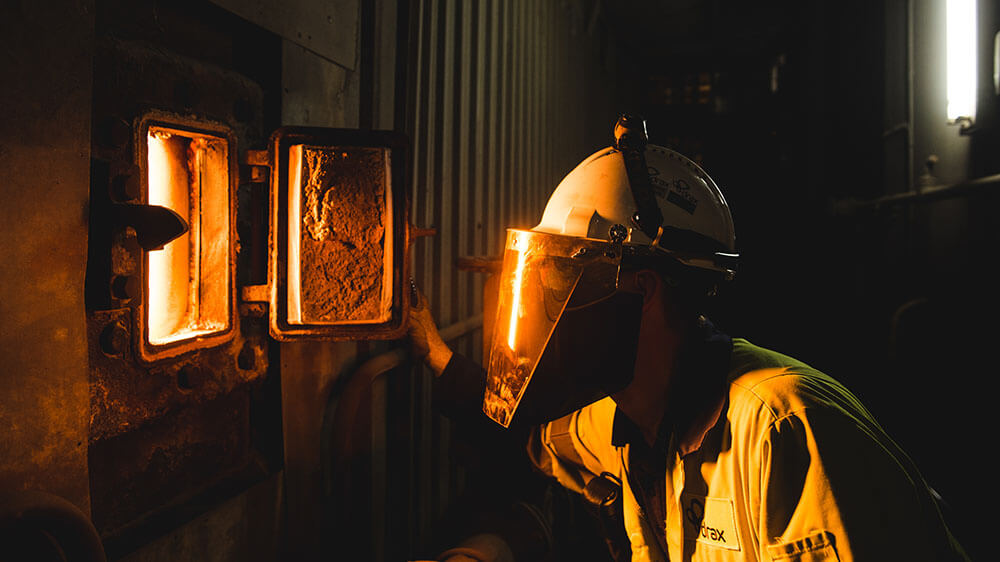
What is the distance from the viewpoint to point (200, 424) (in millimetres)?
1735

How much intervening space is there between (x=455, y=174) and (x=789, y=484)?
2338 millimetres

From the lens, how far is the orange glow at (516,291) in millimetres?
1946

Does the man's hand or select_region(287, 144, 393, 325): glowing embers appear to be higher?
select_region(287, 144, 393, 325): glowing embers

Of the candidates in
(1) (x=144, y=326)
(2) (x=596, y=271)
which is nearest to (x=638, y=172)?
(2) (x=596, y=271)

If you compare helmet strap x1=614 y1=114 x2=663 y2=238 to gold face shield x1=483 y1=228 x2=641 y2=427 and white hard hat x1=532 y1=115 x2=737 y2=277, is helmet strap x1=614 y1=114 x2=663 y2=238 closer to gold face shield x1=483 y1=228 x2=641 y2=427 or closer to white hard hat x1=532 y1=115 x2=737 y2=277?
white hard hat x1=532 y1=115 x2=737 y2=277

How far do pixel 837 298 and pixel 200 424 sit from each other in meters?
8.81

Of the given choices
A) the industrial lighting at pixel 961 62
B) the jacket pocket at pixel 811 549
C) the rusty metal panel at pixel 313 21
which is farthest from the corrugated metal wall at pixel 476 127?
the industrial lighting at pixel 961 62

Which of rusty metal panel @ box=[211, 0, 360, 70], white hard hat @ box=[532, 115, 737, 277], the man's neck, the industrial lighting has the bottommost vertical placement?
the man's neck

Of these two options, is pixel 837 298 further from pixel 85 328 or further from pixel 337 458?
pixel 85 328

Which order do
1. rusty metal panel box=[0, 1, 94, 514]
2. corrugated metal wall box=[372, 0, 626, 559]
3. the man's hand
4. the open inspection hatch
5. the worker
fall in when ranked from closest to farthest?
rusty metal panel box=[0, 1, 94, 514]
the worker
the open inspection hatch
the man's hand
corrugated metal wall box=[372, 0, 626, 559]

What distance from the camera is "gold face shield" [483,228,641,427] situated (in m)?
1.87

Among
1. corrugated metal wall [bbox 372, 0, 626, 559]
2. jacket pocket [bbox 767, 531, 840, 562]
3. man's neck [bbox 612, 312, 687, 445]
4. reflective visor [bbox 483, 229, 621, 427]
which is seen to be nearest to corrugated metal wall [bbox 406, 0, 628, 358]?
corrugated metal wall [bbox 372, 0, 626, 559]

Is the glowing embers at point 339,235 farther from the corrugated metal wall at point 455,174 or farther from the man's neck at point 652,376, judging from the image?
the man's neck at point 652,376

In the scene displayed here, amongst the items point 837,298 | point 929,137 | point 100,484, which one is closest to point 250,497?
point 100,484
